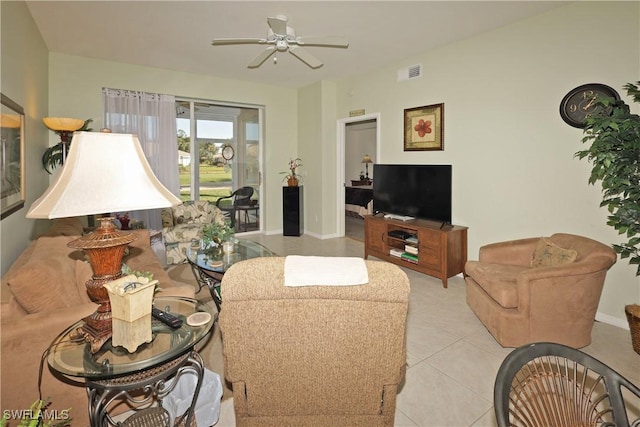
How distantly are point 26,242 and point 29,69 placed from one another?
1.78 metres

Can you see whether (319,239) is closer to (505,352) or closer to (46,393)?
(505,352)

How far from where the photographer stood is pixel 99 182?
1.30m

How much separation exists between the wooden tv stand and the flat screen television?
166 mm

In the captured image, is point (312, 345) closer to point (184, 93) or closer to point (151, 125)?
point (151, 125)

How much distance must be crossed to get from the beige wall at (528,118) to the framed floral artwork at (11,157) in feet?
13.9

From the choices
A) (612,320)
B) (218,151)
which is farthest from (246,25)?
(612,320)

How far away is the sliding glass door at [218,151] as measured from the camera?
5.82 meters

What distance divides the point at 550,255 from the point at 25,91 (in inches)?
192

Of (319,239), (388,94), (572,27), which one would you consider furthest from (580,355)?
(319,239)

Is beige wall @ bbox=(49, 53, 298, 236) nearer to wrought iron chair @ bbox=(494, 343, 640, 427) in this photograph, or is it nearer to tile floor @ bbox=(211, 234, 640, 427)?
tile floor @ bbox=(211, 234, 640, 427)

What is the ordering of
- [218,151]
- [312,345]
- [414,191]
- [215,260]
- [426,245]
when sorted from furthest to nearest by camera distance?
[218,151] → [414,191] → [426,245] → [215,260] → [312,345]

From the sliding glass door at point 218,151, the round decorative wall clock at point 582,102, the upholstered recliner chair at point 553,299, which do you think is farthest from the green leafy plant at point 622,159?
the sliding glass door at point 218,151

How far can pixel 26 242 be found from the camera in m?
3.00

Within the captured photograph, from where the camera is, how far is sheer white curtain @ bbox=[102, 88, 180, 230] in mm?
5039
